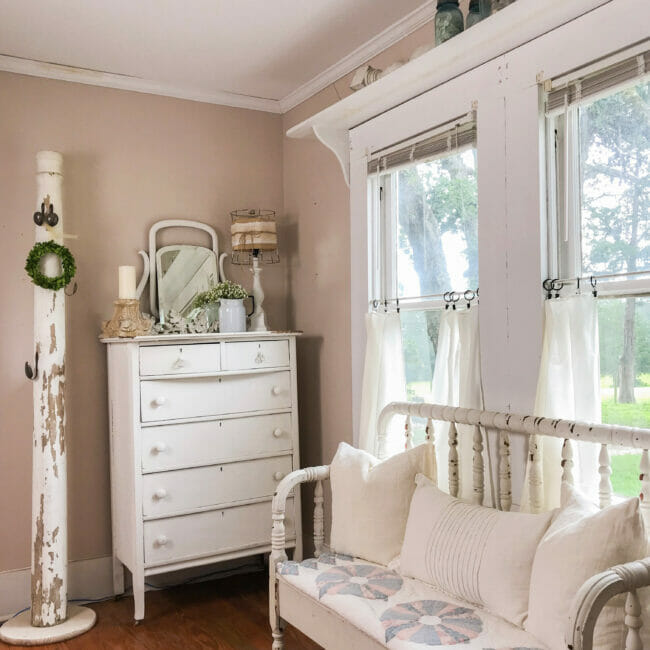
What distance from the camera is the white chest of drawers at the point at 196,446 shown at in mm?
3043

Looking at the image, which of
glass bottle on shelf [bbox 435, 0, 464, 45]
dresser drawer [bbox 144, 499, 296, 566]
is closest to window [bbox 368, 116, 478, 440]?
glass bottle on shelf [bbox 435, 0, 464, 45]

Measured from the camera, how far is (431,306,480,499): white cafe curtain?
2.44 metres

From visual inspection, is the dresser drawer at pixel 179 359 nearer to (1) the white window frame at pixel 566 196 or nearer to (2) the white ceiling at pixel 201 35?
(2) the white ceiling at pixel 201 35

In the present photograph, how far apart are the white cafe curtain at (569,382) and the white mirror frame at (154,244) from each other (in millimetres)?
1979

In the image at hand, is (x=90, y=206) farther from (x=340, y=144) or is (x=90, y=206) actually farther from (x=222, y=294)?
(x=340, y=144)

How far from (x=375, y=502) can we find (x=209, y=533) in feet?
3.56

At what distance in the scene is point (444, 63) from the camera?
2422 millimetres

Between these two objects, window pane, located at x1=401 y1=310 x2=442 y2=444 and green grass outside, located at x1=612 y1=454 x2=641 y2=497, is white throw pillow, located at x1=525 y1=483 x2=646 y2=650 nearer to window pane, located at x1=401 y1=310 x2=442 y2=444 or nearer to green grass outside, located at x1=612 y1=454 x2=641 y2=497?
green grass outside, located at x1=612 y1=454 x2=641 y2=497

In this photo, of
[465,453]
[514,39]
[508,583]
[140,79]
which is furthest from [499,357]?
[140,79]

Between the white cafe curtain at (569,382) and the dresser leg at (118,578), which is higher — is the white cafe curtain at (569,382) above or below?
above

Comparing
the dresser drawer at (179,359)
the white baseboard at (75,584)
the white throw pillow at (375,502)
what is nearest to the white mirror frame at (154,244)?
the dresser drawer at (179,359)

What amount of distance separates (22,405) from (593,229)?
8.35 ft

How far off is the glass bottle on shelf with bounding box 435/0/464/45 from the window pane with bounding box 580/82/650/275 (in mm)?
508

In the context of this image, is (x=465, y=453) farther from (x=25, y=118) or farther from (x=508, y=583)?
(x=25, y=118)
